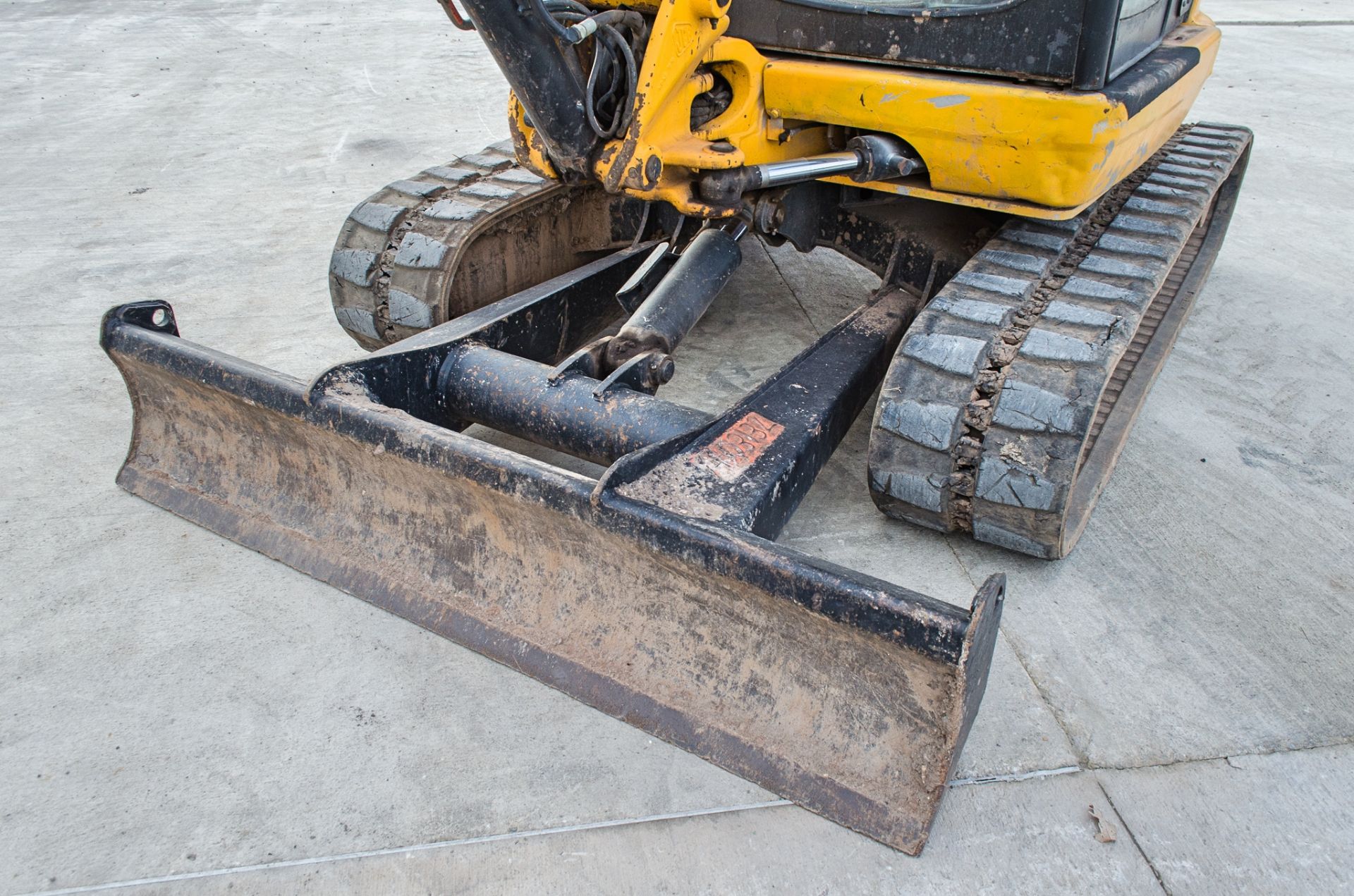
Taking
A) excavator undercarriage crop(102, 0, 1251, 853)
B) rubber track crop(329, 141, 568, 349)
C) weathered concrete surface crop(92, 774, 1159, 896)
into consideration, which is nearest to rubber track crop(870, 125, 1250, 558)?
excavator undercarriage crop(102, 0, 1251, 853)

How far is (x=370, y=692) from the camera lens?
2.34 m

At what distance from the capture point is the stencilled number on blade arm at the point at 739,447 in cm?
238

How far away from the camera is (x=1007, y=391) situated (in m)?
2.49

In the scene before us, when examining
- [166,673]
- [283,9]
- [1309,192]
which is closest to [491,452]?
[166,673]

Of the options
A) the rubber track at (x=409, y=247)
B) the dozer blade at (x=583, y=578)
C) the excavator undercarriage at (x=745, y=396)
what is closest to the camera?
the dozer blade at (x=583, y=578)

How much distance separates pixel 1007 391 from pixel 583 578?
1.13 metres

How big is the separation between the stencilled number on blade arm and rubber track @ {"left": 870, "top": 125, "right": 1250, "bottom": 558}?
1.01 feet

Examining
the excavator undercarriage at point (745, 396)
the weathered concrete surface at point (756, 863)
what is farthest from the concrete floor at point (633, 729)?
the excavator undercarriage at point (745, 396)

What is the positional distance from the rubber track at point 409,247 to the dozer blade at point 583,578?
591 millimetres

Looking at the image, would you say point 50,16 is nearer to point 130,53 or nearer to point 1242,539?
point 130,53

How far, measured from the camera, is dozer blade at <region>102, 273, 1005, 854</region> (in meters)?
1.90

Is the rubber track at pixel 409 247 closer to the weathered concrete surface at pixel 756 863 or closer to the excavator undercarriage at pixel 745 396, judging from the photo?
the excavator undercarriage at pixel 745 396

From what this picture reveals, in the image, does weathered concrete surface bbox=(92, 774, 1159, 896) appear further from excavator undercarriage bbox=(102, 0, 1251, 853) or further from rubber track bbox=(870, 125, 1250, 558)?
rubber track bbox=(870, 125, 1250, 558)

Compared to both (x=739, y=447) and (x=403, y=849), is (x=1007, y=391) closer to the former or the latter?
(x=739, y=447)
